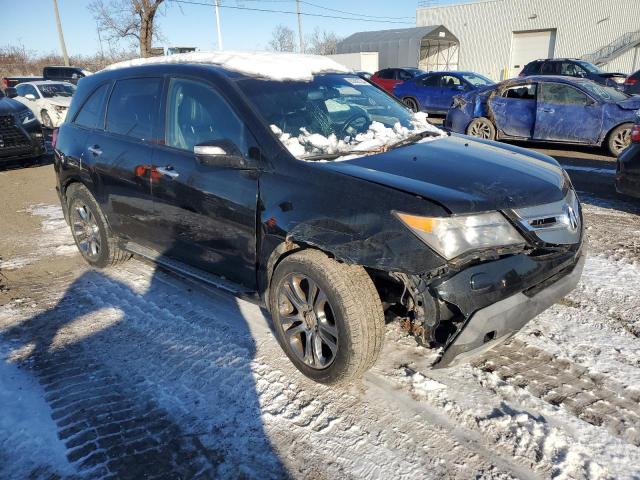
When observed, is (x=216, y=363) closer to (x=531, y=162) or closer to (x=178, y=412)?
(x=178, y=412)

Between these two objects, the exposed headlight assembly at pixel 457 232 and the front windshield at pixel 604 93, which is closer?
the exposed headlight assembly at pixel 457 232

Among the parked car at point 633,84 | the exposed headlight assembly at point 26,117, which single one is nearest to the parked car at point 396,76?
the parked car at point 633,84

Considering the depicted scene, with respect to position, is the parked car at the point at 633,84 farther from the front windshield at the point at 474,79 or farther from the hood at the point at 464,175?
the hood at the point at 464,175

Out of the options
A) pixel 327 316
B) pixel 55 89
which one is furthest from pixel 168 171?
pixel 55 89

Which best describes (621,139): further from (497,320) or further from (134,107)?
(134,107)

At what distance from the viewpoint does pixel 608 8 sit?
1321 inches

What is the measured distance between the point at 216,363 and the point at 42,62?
5186 centimetres

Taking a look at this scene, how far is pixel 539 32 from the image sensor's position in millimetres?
36969

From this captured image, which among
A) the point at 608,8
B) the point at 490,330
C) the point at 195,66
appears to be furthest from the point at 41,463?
the point at 608,8

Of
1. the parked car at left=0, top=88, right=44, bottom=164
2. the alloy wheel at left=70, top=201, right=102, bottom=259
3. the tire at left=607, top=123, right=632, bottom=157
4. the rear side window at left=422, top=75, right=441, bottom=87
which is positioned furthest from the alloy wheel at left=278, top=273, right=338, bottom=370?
the rear side window at left=422, top=75, right=441, bottom=87

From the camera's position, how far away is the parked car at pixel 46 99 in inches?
567

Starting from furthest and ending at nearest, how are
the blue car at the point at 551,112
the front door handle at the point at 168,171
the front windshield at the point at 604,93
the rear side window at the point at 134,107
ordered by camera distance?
the front windshield at the point at 604,93
the blue car at the point at 551,112
the rear side window at the point at 134,107
the front door handle at the point at 168,171

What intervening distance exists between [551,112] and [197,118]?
8.21 metres

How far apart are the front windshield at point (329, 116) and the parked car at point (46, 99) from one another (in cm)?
1327
